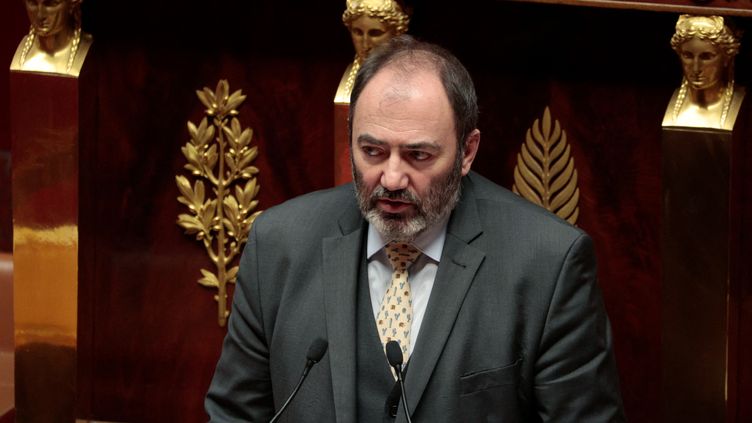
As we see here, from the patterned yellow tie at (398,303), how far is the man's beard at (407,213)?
0.04 metres

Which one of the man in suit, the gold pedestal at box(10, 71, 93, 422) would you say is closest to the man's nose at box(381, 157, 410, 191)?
the man in suit

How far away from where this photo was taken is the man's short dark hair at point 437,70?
148 cm

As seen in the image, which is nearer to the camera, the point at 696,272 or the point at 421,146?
the point at 421,146

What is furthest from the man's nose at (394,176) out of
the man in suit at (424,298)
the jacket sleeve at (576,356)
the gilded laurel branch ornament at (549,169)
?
the gilded laurel branch ornament at (549,169)

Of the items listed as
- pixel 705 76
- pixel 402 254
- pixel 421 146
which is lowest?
pixel 402 254

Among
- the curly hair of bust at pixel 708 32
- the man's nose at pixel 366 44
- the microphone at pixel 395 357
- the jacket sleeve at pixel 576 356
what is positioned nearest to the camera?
the microphone at pixel 395 357

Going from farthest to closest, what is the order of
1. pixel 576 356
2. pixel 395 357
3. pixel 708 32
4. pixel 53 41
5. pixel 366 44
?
1. pixel 53 41
2. pixel 366 44
3. pixel 708 32
4. pixel 576 356
5. pixel 395 357

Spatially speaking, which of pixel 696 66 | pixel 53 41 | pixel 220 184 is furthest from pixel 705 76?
pixel 53 41

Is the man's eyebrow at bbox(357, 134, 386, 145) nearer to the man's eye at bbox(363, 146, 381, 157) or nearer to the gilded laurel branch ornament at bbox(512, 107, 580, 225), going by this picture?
the man's eye at bbox(363, 146, 381, 157)

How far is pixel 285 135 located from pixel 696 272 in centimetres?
58

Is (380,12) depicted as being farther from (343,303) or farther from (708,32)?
(343,303)

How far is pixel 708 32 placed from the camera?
1785 mm

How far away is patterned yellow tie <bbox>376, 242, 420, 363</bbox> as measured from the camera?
4.97ft

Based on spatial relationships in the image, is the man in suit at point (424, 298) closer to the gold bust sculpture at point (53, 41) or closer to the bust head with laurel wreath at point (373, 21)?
the bust head with laurel wreath at point (373, 21)
